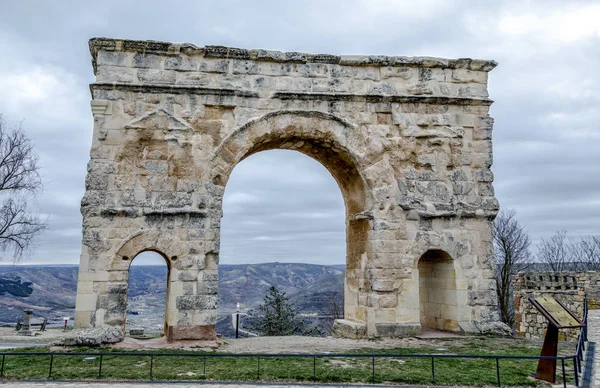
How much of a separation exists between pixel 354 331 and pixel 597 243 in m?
38.1

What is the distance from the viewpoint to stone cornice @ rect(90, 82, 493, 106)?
10.7m

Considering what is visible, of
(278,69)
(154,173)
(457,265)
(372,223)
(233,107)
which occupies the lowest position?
(457,265)

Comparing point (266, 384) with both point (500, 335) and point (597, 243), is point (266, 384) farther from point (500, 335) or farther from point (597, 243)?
point (597, 243)

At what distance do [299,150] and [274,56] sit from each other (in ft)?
8.08

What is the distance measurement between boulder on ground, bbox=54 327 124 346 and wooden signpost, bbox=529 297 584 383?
747cm

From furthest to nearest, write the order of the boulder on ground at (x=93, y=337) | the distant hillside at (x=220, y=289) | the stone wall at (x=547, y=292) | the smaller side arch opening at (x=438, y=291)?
the distant hillside at (x=220, y=289) < the stone wall at (x=547, y=292) < the smaller side arch opening at (x=438, y=291) < the boulder on ground at (x=93, y=337)

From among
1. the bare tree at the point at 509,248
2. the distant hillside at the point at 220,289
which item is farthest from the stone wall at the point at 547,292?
the distant hillside at the point at 220,289

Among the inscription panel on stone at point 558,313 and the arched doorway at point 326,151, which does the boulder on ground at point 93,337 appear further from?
the inscription panel on stone at point 558,313

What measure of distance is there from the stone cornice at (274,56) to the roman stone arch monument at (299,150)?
0.03 meters

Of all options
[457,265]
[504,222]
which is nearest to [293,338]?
[457,265]

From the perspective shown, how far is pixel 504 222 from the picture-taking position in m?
29.5

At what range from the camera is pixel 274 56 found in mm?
11242

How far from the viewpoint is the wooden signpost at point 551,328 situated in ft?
21.4

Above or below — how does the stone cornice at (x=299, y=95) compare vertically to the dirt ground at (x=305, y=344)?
above
